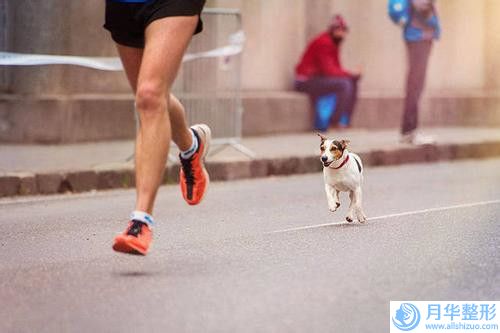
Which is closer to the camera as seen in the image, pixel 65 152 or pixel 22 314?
pixel 22 314

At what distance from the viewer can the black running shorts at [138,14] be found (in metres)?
6.29

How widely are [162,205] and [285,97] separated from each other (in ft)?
25.4

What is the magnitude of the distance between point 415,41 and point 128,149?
3676mm

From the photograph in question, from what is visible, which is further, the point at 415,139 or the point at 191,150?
the point at 415,139

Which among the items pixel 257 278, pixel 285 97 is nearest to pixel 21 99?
pixel 285 97

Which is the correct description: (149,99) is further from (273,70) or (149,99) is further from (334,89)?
(334,89)

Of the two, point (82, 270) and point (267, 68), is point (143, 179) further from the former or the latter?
point (267, 68)

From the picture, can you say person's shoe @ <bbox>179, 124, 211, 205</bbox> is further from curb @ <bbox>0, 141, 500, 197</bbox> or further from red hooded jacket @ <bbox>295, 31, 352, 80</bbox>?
red hooded jacket @ <bbox>295, 31, 352, 80</bbox>

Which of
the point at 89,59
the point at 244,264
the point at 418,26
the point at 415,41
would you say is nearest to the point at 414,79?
the point at 415,41

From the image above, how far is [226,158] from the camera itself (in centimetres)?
1262

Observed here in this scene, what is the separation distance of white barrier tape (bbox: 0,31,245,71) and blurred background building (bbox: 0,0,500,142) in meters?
0.31

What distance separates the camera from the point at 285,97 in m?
17.4

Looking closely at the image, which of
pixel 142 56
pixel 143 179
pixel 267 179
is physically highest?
pixel 142 56

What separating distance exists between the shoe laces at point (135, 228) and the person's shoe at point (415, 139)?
30.8 ft
